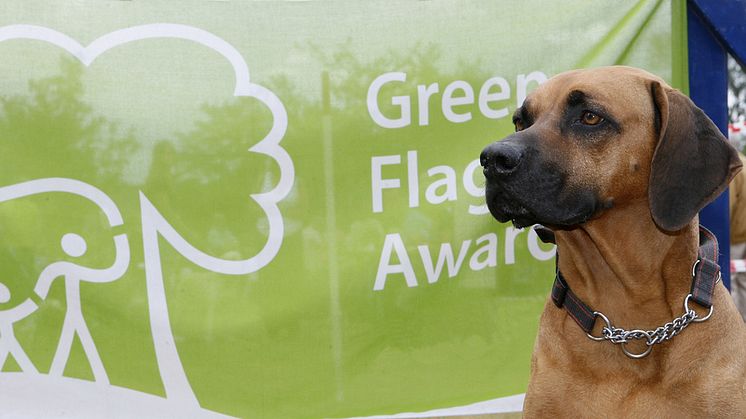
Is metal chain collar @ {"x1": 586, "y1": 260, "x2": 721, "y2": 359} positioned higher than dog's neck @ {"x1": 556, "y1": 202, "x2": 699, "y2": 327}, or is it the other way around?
dog's neck @ {"x1": 556, "y1": 202, "x2": 699, "y2": 327}

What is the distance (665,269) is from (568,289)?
1.07ft

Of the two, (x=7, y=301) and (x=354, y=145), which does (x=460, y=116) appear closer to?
(x=354, y=145)

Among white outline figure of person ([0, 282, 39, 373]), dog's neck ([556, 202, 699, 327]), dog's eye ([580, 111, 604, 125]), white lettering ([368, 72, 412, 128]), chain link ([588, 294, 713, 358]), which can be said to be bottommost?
white outline figure of person ([0, 282, 39, 373])

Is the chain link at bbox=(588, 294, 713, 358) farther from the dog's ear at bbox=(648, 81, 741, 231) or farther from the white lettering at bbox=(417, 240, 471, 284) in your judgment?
the white lettering at bbox=(417, 240, 471, 284)

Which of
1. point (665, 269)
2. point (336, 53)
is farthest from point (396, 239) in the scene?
point (665, 269)

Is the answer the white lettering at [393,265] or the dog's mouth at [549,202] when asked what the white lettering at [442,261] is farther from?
the dog's mouth at [549,202]

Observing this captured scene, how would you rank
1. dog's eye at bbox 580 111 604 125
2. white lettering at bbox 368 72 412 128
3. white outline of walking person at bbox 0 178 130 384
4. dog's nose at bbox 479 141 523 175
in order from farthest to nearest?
white lettering at bbox 368 72 412 128, white outline of walking person at bbox 0 178 130 384, dog's eye at bbox 580 111 604 125, dog's nose at bbox 479 141 523 175

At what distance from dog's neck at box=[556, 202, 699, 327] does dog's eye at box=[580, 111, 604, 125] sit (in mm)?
305

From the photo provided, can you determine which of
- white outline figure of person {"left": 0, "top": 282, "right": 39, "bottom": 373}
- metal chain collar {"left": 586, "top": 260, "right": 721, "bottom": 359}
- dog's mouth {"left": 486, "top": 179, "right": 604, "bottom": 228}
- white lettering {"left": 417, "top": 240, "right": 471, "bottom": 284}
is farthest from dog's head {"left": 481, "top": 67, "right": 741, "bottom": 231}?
white outline figure of person {"left": 0, "top": 282, "right": 39, "bottom": 373}

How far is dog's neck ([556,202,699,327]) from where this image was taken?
2.82 m

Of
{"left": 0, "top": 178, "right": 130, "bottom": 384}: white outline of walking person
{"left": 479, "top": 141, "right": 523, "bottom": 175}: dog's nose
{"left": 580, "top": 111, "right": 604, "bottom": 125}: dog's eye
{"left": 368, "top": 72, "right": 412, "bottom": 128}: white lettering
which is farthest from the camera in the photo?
{"left": 368, "top": 72, "right": 412, "bottom": 128}: white lettering

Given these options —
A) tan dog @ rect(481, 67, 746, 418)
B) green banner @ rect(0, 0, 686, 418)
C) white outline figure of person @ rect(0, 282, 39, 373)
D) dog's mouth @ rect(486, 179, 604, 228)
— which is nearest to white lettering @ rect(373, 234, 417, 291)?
green banner @ rect(0, 0, 686, 418)

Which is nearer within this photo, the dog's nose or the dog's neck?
the dog's nose

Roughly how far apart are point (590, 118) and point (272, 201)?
1649 millimetres
